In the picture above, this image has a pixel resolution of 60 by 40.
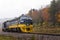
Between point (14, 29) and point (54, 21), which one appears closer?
point (14, 29)

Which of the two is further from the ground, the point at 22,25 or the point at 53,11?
the point at 53,11

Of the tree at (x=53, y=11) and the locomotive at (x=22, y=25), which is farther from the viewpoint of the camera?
the tree at (x=53, y=11)

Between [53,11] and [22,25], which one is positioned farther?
[53,11]

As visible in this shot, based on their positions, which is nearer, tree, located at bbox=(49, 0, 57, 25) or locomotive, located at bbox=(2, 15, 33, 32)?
locomotive, located at bbox=(2, 15, 33, 32)

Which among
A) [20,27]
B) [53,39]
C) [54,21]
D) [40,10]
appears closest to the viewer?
[53,39]

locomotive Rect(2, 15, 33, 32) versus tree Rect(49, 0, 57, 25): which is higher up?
tree Rect(49, 0, 57, 25)

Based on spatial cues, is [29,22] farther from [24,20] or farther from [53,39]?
[53,39]

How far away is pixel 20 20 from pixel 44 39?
31.7 ft

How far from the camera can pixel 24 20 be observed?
68.6 feet

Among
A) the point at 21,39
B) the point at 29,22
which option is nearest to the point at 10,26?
the point at 29,22

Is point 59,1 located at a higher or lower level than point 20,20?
higher

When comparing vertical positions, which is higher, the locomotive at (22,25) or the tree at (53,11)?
the tree at (53,11)

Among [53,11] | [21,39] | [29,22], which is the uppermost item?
[53,11]

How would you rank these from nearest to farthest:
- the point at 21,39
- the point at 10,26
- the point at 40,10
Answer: the point at 21,39 < the point at 10,26 < the point at 40,10
